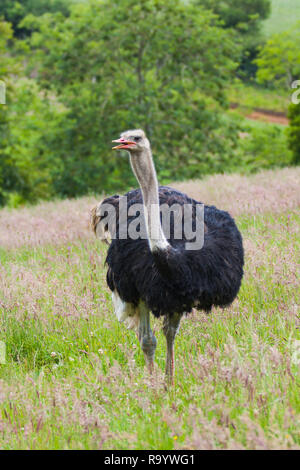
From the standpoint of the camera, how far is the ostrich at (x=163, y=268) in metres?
3.39

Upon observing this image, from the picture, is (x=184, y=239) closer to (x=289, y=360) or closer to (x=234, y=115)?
(x=289, y=360)

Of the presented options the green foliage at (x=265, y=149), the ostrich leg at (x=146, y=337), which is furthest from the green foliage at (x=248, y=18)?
the ostrich leg at (x=146, y=337)

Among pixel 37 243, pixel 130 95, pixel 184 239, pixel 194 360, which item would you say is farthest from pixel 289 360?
pixel 130 95

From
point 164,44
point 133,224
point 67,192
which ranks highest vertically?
point 164,44

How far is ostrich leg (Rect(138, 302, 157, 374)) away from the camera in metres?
4.06

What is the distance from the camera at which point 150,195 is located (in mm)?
3412

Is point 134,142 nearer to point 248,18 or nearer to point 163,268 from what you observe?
point 163,268

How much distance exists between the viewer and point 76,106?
22984 mm

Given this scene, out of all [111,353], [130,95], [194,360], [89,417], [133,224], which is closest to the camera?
[89,417]

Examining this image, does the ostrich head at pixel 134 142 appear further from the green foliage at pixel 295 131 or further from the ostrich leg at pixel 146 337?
the green foliage at pixel 295 131

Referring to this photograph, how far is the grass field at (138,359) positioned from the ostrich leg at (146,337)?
0.13m

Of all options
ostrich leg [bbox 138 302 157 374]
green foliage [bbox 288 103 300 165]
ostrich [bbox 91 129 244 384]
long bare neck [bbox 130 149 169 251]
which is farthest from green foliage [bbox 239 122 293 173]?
long bare neck [bbox 130 149 169 251]

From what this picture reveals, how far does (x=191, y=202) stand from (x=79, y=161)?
18699 mm

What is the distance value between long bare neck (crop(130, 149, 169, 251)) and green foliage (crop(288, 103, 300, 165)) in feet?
67.1
